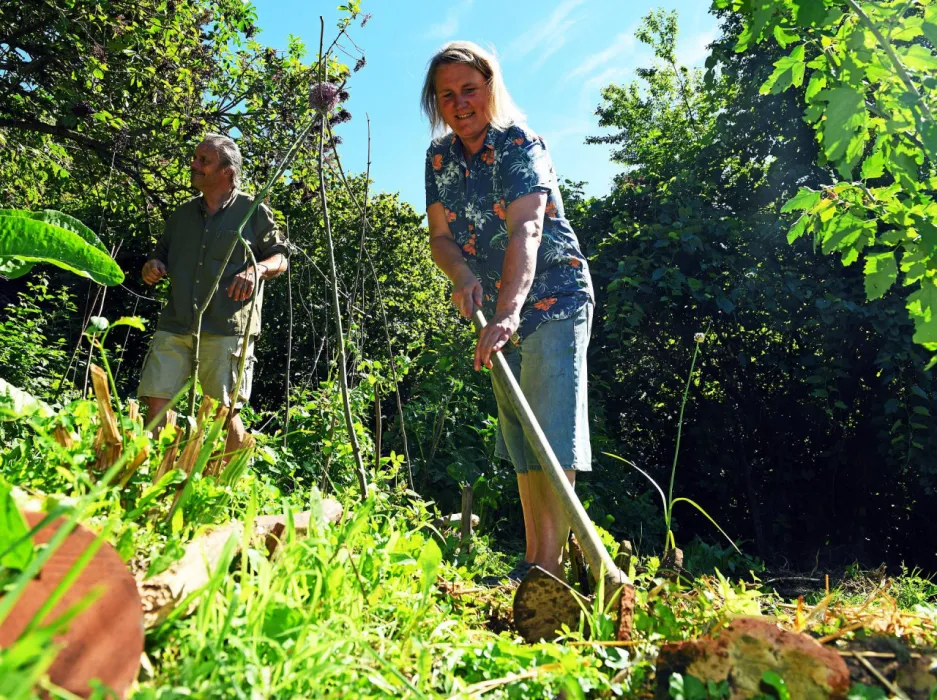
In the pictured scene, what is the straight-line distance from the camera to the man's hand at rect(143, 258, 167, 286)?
3.57 m

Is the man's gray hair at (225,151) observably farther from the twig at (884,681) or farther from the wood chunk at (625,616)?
the twig at (884,681)

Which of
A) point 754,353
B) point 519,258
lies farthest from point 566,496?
point 754,353

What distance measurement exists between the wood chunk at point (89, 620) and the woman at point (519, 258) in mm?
1441

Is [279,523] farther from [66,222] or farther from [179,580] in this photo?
[66,222]

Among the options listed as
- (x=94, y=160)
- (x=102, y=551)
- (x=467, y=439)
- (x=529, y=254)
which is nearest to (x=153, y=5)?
(x=94, y=160)

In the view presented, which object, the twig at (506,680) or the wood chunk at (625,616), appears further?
the wood chunk at (625,616)

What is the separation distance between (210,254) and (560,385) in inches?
78.6

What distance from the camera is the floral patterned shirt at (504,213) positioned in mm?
2541

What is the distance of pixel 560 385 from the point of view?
246 cm

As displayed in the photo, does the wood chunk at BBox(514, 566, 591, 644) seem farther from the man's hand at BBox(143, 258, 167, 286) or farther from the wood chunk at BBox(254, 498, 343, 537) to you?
the man's hand at BBox(143, 258, 167, 286)

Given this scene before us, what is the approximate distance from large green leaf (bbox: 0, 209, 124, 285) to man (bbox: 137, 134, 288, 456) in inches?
63.9

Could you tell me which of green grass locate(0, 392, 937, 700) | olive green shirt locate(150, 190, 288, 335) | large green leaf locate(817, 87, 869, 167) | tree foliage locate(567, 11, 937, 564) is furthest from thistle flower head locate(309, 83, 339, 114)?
tree foliage locate(567, 11, 937, 564)

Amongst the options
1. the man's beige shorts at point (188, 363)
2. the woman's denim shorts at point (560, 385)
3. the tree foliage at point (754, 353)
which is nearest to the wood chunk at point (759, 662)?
the woman's denim shorts at point (560, 385)

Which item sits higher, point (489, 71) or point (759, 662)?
point (489, 71)
